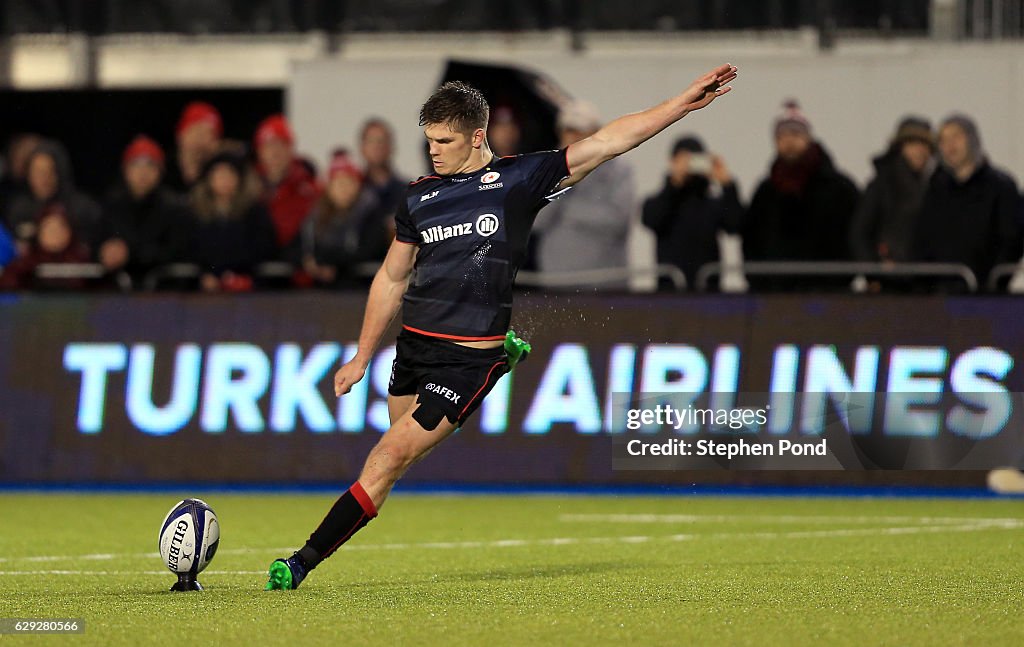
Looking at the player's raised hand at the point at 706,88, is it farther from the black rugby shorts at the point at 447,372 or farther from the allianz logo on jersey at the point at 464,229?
the black rugby shorts at the point at 447,372

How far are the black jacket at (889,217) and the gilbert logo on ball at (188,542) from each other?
29.0ft

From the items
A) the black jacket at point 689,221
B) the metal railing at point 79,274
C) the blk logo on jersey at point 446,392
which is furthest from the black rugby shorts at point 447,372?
the metal railing at point 79,274

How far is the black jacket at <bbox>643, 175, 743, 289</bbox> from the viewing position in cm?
1698

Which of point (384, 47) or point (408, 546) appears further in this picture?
point (384, 47)

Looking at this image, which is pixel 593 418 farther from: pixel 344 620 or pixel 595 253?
pixel 344 620

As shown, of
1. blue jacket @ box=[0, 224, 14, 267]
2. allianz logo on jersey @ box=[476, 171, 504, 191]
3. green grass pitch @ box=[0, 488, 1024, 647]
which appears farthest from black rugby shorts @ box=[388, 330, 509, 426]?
blue jacket @ box=[0, 224, 14, 267]

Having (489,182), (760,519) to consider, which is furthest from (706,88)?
(760,519)

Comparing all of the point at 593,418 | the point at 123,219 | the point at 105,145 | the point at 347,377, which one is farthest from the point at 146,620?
the point at 105,145

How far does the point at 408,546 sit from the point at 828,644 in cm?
479

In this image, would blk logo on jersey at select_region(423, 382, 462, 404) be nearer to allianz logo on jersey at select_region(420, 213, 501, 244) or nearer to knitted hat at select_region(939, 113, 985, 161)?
allianz logo on jersey at select_region(420, 213, 501, 244)

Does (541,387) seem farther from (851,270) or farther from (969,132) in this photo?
(969,132)

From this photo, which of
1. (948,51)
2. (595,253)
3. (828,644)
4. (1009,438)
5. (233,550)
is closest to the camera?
(828,644)

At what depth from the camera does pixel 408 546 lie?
1185 cm

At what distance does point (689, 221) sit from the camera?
1702 centimetres
